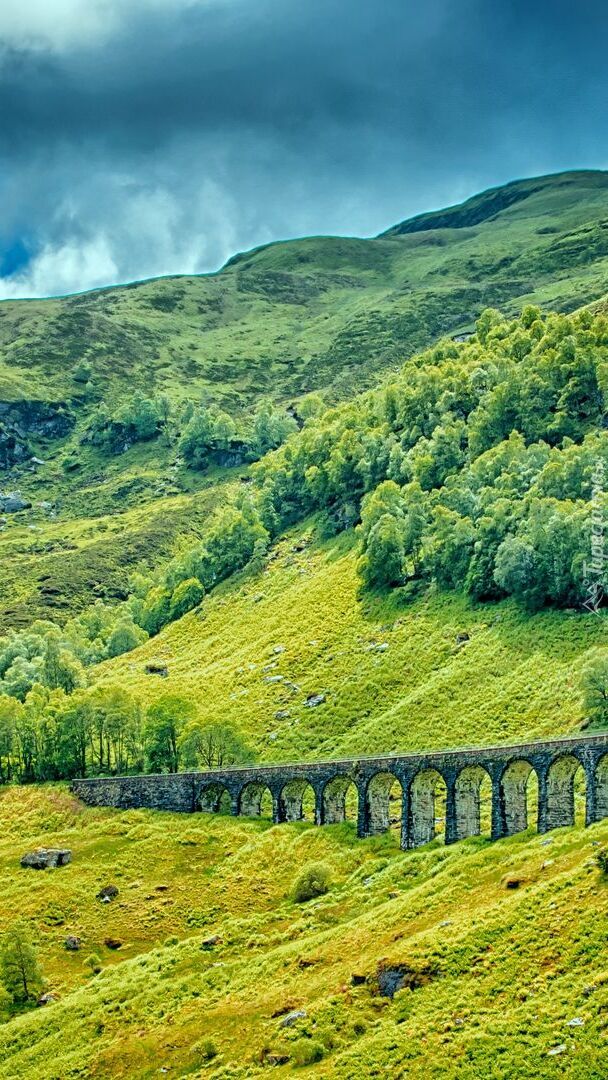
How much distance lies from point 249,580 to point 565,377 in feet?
184

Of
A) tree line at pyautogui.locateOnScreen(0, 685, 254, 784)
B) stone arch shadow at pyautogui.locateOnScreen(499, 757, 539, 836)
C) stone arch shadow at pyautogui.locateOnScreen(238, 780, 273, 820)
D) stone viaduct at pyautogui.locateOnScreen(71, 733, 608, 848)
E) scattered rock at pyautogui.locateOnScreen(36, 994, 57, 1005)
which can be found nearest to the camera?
scattered rock at pyautogui.locateOnScreen(36, 994, 57, 1005)

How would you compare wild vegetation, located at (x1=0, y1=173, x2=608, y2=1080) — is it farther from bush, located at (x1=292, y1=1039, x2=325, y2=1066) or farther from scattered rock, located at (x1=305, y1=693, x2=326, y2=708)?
scattered rock, located at (x1=305, y1=693, x2=326, y2=708)

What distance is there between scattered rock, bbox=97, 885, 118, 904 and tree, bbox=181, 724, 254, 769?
20854 mm

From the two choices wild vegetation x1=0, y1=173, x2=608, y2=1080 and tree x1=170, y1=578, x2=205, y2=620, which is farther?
tree x1=170, y1=578, x2=205, y2=620

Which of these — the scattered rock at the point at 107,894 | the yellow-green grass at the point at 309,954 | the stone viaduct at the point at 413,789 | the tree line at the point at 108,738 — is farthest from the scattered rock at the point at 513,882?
the tree line at the point at 108,738

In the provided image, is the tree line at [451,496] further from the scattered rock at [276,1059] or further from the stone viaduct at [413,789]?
the scattered rock at [276,1059]

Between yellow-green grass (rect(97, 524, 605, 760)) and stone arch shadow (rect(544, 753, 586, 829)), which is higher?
yellow-green grass (rect(97, 524, 605, 760))

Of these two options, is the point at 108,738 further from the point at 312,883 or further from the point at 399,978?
the point at 399,978

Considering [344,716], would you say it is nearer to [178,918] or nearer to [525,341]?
[178,918]

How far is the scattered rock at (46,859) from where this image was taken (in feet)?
301

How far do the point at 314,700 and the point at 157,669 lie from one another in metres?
39.1

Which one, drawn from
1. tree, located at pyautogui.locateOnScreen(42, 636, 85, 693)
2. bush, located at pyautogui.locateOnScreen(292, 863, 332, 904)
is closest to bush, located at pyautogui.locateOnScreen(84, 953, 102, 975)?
bush, located at pyautogui.locateOnScreen(292, 863, 332, 904)

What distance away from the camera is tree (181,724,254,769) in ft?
349

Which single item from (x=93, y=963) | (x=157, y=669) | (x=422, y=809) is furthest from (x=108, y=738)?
(x=422, y=809)
